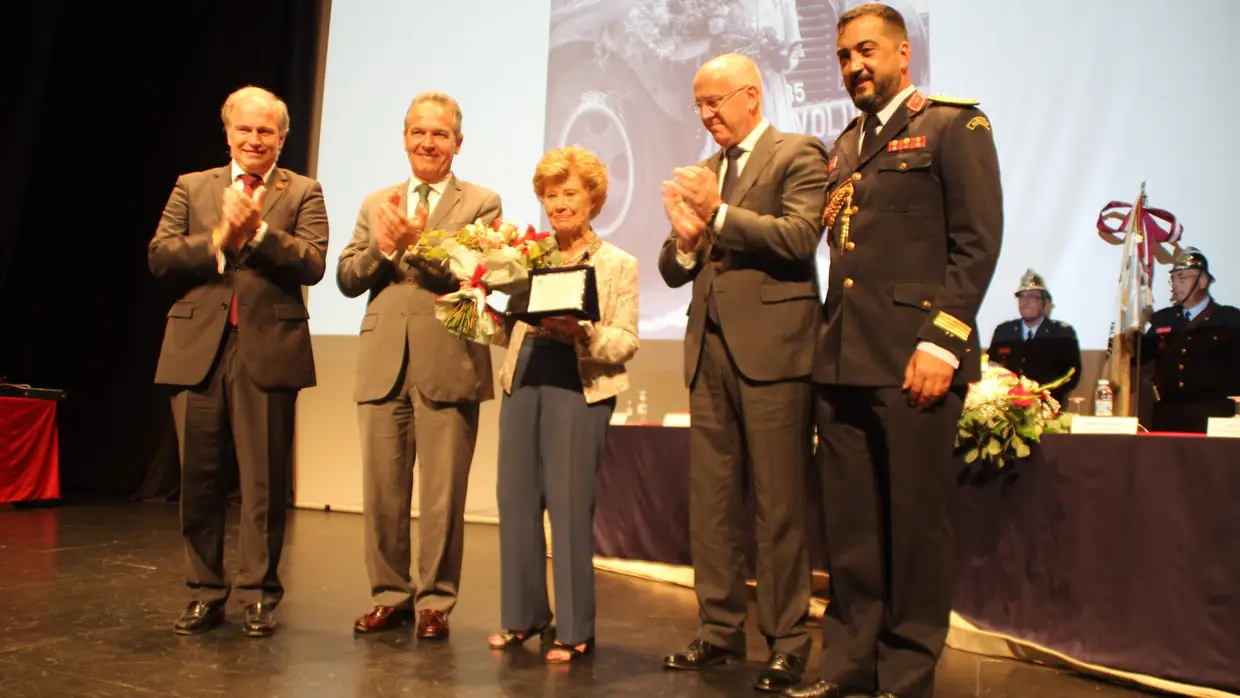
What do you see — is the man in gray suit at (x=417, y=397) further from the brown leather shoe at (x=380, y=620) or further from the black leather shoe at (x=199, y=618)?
the black leather shoe at (x=199, y=618)

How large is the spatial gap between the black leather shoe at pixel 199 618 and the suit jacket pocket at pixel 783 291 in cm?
194

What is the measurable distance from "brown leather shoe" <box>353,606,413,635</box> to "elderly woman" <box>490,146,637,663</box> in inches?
16.3

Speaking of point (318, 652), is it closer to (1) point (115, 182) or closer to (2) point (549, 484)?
(2) point (549, 484)

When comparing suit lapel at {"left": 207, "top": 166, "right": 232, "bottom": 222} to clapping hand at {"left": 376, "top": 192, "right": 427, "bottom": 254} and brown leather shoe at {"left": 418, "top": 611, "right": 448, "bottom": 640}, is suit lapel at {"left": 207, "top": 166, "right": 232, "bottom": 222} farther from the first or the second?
brown leather shoe at {"left": 418, "top": 611, "right": 448, "bottom": 640}

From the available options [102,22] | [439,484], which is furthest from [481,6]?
[439,484]

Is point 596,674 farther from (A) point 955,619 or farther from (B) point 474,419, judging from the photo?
(A) point 955,619

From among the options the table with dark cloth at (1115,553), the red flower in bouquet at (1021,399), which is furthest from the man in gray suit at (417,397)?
the red flower in bouquet at (1021,399)

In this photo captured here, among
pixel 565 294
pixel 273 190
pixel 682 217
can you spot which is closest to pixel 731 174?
pixel 682 217

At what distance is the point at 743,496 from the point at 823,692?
1.97ft

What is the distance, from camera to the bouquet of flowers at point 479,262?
2773mm

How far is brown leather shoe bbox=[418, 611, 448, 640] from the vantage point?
2943 millimetres

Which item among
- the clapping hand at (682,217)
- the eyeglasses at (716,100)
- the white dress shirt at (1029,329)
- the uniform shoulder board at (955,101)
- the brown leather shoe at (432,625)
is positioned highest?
the eyeglasses at (716,100)

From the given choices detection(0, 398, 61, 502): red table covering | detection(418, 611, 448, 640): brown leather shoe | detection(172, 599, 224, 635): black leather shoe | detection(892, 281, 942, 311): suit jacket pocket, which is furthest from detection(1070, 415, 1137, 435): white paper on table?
detection(0, 398, 61, 502): red table covering

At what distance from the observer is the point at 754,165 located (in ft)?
9.00
